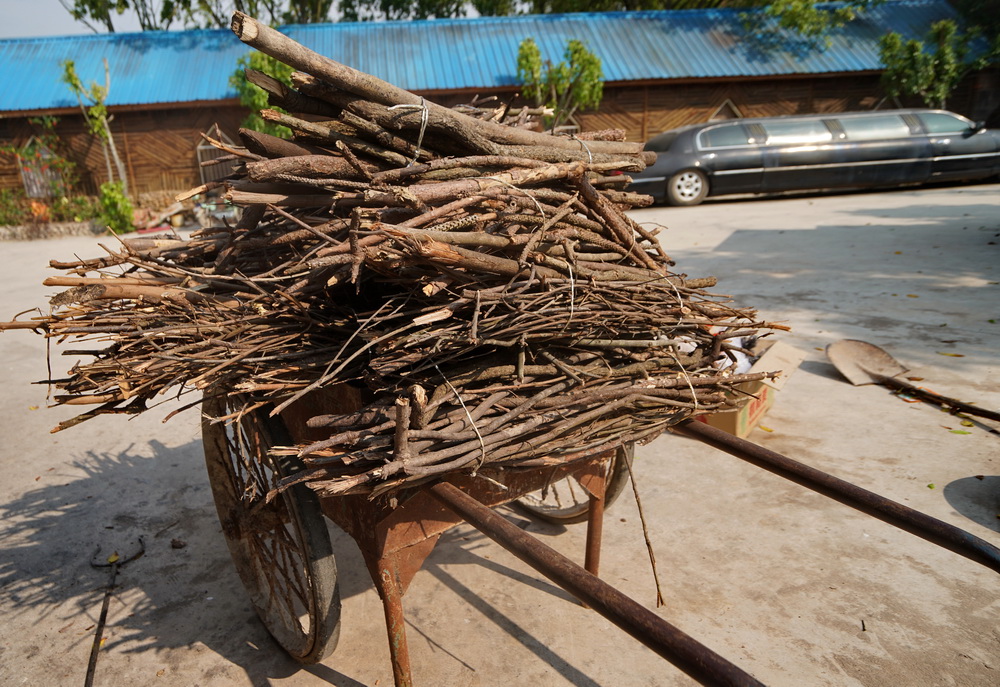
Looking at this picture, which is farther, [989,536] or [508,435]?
[989,536]

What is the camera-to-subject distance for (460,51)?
18.1 metres

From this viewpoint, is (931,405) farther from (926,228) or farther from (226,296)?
(926,228)

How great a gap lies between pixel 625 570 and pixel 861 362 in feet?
9.30

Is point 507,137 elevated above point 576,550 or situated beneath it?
elevated above

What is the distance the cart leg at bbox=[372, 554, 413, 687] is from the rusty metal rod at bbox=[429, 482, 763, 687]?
502mm

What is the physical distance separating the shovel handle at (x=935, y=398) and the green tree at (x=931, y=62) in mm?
16127

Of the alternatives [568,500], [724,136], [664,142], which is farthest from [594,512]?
[664,142]

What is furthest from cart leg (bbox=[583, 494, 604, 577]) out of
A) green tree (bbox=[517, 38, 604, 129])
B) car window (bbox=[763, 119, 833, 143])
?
green tree (bbox=[517, 38, 604, 129])

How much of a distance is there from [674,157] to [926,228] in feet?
15.6

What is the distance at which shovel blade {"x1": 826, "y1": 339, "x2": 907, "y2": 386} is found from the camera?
4.62 m

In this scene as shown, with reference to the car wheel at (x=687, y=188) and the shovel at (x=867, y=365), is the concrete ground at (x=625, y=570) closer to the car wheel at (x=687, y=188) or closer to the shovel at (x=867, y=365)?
the shovel at (x=867, y=365)

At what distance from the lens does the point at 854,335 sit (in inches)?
213

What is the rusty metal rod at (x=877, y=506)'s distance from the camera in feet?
4.82

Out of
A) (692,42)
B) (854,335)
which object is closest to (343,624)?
(854,335)
